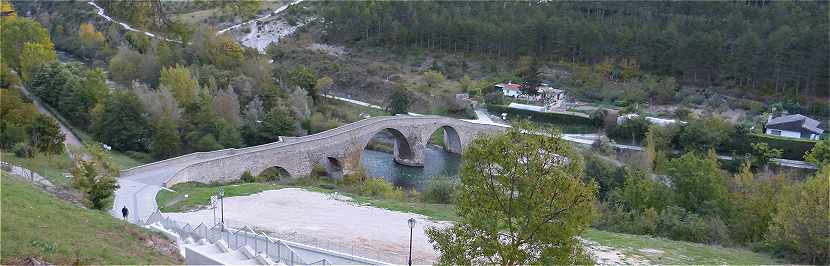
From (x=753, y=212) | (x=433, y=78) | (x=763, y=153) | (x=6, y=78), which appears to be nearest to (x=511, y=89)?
(x=433, y=78)

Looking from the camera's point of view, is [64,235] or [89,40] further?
[89,40]

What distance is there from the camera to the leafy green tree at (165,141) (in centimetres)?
3509

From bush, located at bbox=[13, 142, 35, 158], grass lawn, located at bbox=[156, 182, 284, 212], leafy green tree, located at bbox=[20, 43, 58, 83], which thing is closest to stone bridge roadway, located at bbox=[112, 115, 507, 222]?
grass lawn, located at bbox=[156, 182, 284, 212]

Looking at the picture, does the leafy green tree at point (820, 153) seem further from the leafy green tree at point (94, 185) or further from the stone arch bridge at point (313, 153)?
the leafy green tree at point (94, 185)

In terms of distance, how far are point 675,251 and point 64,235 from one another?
1643 centimetres

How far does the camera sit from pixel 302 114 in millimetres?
44719

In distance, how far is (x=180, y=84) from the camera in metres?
42.5

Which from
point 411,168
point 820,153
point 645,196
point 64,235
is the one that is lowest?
point 411,168

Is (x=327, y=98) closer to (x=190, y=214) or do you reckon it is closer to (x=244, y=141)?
(x=244, y=141)

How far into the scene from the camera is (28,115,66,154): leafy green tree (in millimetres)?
28516

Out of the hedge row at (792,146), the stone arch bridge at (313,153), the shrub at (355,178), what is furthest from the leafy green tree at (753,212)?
the shrub at (355,178)

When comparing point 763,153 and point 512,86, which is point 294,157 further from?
point 763,153

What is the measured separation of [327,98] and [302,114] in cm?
→ 1251

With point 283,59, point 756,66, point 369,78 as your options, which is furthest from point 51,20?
point 756,66
